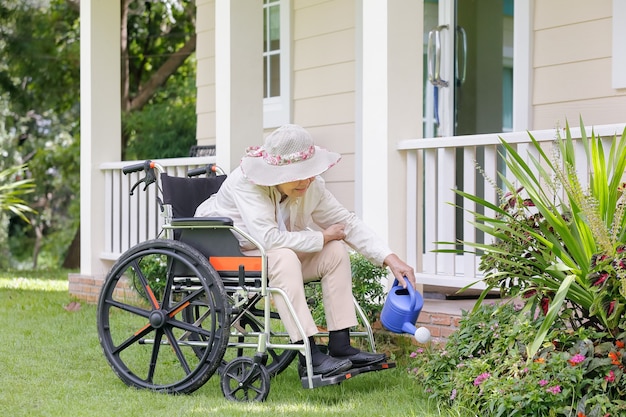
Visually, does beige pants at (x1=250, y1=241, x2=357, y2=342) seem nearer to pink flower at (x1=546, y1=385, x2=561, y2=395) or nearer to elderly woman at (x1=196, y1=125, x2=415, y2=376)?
elderly woman at (x1=196, y1=125, x2=415, y2=376)

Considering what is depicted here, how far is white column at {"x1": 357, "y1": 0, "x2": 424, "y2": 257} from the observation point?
15.8 feet

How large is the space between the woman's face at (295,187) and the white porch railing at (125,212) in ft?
9.36

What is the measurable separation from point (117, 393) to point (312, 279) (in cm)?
94

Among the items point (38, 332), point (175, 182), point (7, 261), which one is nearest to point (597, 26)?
point (175, 182)

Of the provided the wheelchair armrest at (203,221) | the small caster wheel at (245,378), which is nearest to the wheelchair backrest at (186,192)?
the wheelchair armrest at (203,221)

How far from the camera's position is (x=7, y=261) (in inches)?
801

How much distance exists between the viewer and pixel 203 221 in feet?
12.7

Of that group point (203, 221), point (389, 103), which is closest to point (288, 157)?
point (203, 221)

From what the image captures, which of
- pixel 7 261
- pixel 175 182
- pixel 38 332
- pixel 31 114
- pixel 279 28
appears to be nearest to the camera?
pixel 175 182

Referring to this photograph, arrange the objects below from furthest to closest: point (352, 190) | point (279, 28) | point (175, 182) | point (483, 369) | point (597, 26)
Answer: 1. point (279, 28)
2. point (352, 190)
3. point (597, 26)
4. point (175, 182)
5. point (483, 369)

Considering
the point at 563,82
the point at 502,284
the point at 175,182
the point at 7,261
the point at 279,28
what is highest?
the point at 279,28

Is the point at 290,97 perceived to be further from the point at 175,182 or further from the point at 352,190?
the point at 175,182

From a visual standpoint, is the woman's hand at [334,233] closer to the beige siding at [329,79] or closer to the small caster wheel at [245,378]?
the small caster wheel at [245,378]

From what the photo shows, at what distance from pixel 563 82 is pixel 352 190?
1.92 metres
